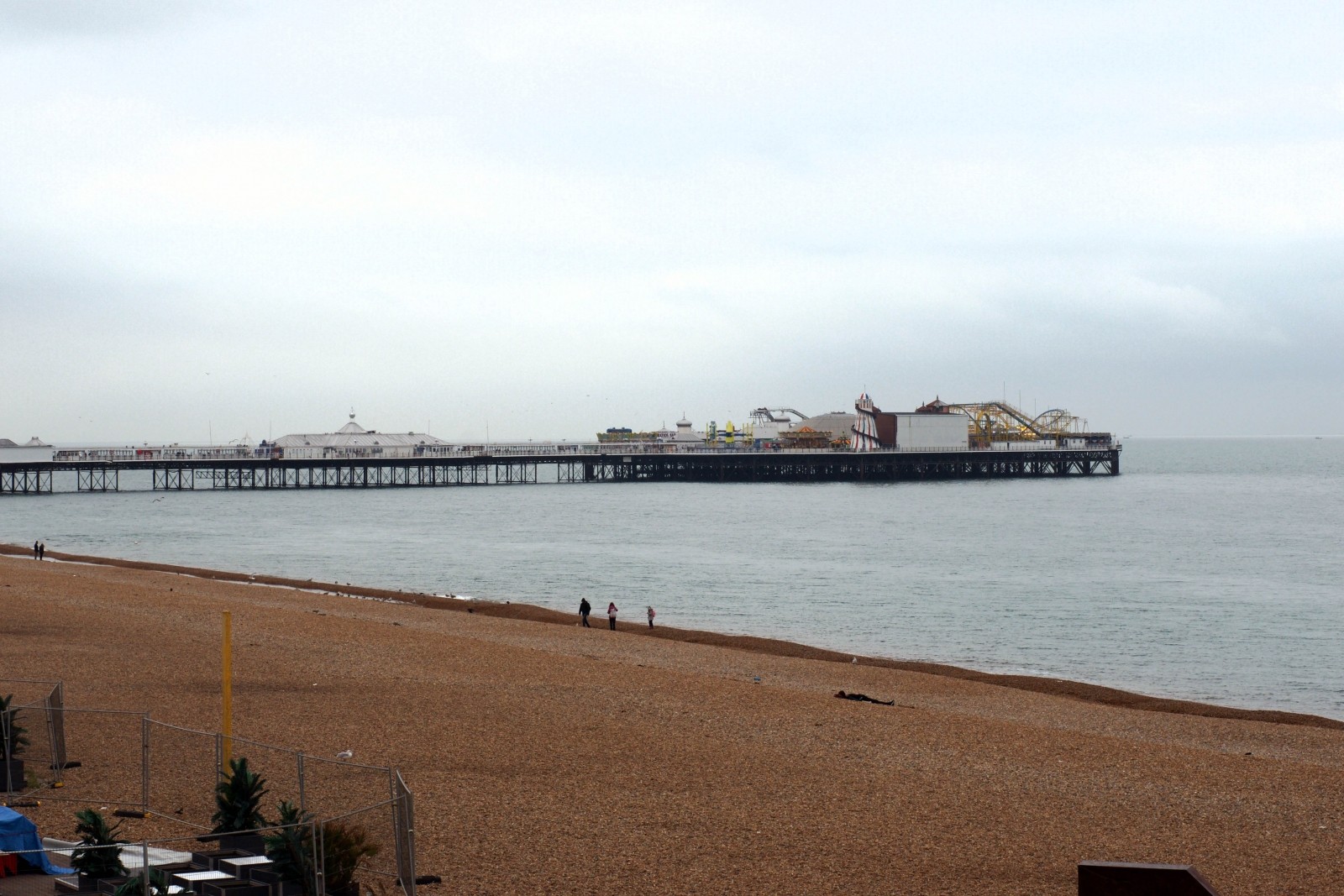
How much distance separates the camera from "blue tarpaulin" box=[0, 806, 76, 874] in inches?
302

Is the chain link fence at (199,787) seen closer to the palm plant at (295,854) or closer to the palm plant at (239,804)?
the palm plant at (295,854)

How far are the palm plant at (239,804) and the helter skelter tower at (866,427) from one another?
12585cm

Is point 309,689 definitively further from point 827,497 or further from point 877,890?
point 827,497

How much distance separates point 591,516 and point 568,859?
68393 mm

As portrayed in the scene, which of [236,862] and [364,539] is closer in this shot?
[236,862]

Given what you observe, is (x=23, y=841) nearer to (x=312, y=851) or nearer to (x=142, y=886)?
(x=142, y=886)

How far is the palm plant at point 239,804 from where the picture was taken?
27.0 feet

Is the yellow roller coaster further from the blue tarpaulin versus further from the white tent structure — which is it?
the blue tarpaulin

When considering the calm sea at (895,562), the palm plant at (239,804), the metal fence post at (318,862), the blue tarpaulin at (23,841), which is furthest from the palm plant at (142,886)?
the calm sea at (895,562)

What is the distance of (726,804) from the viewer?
440 inches

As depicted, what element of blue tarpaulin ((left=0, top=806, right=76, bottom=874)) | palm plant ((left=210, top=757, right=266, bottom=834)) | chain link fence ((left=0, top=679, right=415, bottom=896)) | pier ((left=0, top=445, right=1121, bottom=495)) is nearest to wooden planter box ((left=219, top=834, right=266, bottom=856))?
chain link fence ((left=0, top=679, right=415, bottom=896))

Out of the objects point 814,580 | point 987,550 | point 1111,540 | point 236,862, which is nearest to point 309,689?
point 236,862

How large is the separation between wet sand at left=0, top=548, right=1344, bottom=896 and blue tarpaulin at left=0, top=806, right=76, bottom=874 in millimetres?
1772

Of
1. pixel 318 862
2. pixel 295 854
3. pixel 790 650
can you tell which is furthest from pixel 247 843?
pixel 790 650
